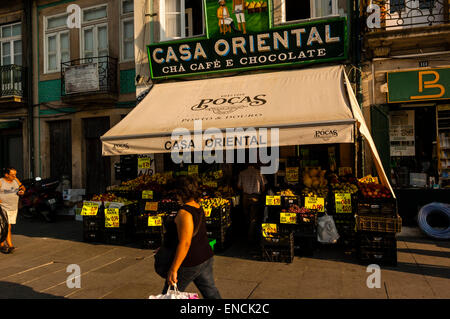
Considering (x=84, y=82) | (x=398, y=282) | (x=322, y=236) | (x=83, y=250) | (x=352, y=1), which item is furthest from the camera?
(x=84, y=82)

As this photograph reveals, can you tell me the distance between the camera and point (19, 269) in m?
5.87

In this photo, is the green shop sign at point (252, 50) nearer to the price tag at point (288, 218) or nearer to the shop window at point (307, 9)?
the shop window at point (307, 9)

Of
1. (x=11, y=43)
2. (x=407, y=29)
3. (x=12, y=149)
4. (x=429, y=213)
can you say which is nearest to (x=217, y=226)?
(x=429, y=213)

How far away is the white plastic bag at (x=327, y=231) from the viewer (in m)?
6.36

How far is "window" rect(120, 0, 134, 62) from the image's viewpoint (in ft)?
36.4

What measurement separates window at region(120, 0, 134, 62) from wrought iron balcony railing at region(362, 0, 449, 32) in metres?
7.17

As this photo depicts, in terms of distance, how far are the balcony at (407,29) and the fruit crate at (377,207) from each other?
12.6ft

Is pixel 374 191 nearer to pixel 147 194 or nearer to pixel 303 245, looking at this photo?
pixel 303 245

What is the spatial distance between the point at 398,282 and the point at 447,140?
16.2 ft

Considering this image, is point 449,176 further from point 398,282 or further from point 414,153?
point 398,282

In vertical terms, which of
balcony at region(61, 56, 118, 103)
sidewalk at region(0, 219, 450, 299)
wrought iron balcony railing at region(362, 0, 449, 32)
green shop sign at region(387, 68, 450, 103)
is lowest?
sidewalk at region(0, 219, 450, 299)

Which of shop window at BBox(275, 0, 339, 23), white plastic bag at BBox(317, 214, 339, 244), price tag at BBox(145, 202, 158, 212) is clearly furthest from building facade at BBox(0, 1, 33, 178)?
white plastic bag at BBox(317, 214, 339, 244)

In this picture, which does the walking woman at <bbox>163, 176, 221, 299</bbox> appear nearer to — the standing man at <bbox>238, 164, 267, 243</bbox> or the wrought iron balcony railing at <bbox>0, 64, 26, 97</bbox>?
the standing man at <bbox>238, 164, 267, 243</bbox>

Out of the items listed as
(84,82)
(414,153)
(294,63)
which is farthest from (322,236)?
(84,82)
